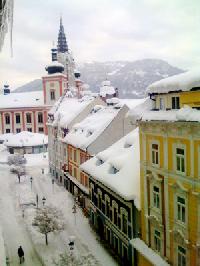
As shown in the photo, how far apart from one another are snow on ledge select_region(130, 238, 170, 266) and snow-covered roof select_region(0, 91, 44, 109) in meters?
81.9

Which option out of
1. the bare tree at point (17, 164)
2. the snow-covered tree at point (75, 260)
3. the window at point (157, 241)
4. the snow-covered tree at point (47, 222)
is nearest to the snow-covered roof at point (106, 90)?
the bare tree at point (17, 164)

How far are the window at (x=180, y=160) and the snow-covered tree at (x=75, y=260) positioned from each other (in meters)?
11.4

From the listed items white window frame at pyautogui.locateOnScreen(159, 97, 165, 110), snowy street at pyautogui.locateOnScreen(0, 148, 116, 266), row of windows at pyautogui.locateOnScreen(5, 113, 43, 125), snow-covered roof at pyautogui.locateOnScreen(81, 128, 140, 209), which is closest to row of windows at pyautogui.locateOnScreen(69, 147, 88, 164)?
snowy street at pyautogui.locateOnScreen(0, 148, 116, 266)

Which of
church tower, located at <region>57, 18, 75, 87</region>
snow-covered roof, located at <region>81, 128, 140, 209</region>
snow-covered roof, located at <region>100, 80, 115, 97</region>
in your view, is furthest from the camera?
church tower, located at <region>57, 18, 75, 87</region>

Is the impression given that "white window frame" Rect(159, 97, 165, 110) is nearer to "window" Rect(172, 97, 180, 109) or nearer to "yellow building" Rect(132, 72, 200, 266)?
"yellow building" Rect(132, 72, 200, 266)

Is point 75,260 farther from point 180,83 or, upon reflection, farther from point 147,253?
point 180,83

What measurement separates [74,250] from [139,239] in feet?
24.3

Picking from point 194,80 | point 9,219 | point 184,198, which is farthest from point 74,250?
point 194,80

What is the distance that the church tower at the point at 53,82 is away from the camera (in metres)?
95.4

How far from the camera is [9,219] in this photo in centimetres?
3566

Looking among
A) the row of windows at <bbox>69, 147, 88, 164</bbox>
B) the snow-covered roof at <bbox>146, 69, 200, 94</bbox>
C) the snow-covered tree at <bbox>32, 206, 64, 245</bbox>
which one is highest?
the snow-covered roof at <bbox>146, 69, 200, 94</bbox>

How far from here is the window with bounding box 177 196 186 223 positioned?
17.0 metres

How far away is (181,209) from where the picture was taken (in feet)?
56.2

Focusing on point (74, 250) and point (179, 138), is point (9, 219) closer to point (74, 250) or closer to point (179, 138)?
point (74, 250)
